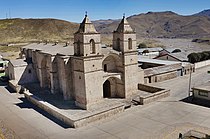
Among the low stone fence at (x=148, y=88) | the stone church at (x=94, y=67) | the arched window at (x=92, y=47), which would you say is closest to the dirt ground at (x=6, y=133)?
the stone church at (x=94, y=67)

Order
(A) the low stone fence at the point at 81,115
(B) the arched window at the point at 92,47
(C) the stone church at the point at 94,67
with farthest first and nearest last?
1. (B) the arched window at the point at 92,47
2. (C) the stone church at the point at 94,67
3. (A) the low stone fence at the point at 81,115

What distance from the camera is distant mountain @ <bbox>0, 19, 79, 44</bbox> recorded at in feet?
409

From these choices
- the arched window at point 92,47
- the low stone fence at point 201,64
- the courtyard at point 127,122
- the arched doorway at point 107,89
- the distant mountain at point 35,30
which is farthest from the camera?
the distant mountain at point 35,30

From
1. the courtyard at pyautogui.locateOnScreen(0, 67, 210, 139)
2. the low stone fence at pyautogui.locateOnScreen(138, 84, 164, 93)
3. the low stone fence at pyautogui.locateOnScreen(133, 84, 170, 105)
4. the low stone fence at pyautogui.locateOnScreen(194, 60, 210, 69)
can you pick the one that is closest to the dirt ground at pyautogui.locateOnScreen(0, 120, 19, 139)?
the courtyard at pyautogui.locateOnScreen(0, 67, 210, 139)

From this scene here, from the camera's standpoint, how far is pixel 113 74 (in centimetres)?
2853

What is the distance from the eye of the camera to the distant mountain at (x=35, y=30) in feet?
409

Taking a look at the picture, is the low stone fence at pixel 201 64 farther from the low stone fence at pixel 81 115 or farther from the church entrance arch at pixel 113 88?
the low stone fence at pixel 81 115

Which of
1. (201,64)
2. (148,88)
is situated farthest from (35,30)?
(148,88)

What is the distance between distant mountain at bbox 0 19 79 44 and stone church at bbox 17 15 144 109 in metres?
93.5

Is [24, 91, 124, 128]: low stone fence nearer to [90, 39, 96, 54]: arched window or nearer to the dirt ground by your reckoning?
the dirt ground

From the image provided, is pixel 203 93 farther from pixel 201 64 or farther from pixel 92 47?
pixel 201 64

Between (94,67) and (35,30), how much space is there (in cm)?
12022

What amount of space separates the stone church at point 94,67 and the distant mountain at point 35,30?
93.5 metres

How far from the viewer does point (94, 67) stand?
25.8 meters
